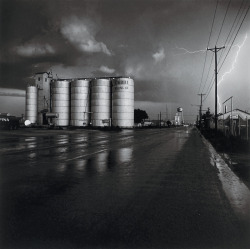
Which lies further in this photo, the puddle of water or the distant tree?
the distant tree

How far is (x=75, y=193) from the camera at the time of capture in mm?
6742

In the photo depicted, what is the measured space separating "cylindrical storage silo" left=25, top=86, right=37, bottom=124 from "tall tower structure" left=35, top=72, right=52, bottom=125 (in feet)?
3.58

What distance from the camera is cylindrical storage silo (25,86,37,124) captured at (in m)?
82.7

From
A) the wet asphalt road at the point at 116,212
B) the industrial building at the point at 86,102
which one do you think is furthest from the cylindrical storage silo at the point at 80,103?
the wet asphalt road at the point at 116,212

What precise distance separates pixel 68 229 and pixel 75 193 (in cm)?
237

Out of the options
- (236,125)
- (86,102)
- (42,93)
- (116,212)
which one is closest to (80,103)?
(86,102)

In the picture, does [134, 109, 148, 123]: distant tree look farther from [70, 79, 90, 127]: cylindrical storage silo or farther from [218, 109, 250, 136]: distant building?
[218, 109, 250, 136]: distant building

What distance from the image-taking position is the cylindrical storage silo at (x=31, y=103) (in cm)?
8269

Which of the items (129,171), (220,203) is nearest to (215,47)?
(129,171)

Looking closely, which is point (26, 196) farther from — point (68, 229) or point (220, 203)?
point (220, 203)

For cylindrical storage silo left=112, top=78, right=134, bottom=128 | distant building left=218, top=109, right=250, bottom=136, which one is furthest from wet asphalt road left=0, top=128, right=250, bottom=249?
cylindrical storage silo left=112, top=78, right=134, bottom=128

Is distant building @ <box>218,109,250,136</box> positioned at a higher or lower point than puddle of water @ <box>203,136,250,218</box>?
higher

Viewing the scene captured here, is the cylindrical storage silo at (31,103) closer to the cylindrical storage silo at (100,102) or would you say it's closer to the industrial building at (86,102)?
the industrial building at (86,102)

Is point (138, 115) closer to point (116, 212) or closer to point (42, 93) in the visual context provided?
point (42, 93)
